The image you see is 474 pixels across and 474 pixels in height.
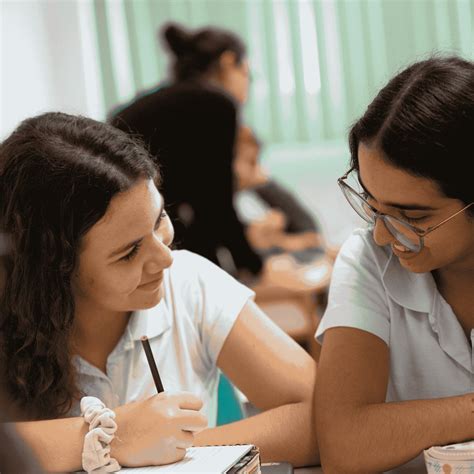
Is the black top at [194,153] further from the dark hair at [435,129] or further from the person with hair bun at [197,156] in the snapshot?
the dark hair at [435,129]

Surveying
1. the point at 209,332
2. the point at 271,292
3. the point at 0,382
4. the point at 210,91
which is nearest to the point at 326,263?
the point at 271,292

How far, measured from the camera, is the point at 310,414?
165cm

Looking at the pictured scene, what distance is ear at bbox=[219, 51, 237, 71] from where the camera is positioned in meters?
3.73

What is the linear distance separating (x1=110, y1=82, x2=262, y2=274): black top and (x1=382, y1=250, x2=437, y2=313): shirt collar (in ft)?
3.19

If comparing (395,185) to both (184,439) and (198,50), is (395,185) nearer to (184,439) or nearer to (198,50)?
(184,439)

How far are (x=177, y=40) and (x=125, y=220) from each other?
2.35 m

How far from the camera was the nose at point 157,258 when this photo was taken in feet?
5.30

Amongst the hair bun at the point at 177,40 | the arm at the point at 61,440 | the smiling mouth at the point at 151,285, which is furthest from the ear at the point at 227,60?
the arm at the point at 61,440

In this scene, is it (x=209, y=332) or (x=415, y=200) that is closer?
(x=415, y=200)

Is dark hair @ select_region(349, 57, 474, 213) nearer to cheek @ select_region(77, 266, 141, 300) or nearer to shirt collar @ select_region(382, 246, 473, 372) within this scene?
shirt collar @ select_region(382, 246, 473, 372)

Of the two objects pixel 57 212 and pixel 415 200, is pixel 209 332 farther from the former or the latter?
pixel 415 200

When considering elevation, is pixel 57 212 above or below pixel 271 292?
above

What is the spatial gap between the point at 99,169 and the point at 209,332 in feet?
1.21

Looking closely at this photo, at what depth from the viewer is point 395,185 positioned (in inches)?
59.4
